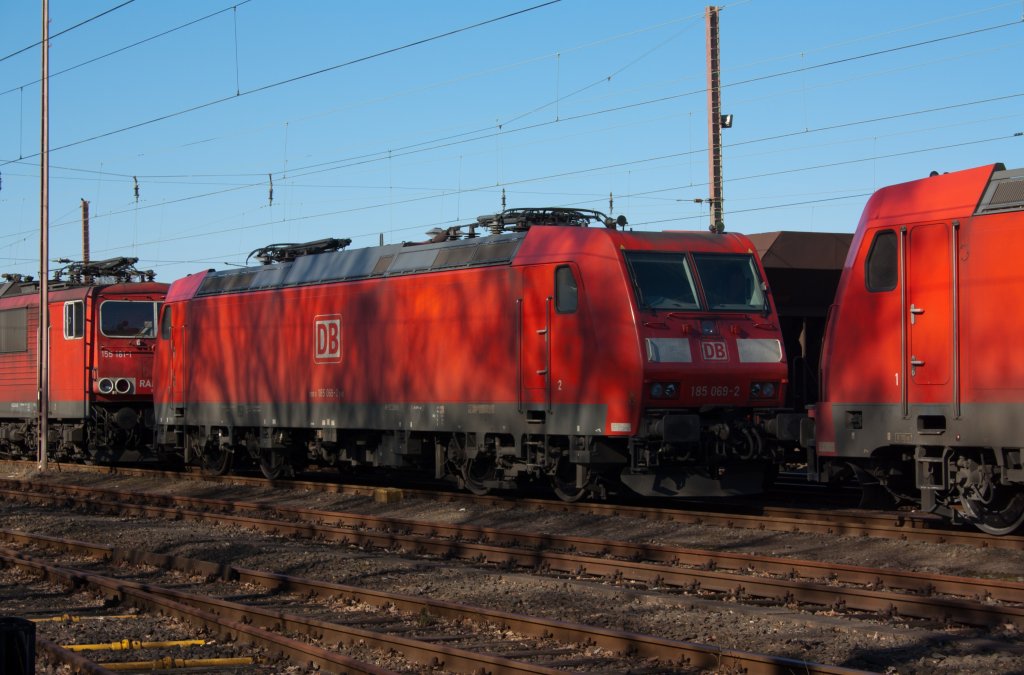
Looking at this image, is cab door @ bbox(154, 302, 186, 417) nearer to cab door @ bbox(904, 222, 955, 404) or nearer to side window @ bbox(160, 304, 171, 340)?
side window @ bbox(160, 304, 171, 340)

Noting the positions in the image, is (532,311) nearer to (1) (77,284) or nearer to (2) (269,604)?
(2) (269,604)

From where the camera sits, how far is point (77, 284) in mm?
29062

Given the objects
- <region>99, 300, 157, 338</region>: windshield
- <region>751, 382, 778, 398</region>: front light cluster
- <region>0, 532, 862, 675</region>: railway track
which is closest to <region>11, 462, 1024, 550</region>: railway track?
<region>751, 382, 778, 398</region>: front light cluster

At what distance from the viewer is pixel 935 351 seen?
12547 millimetres

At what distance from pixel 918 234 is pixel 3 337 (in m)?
24.0

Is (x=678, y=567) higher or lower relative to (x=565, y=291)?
lower

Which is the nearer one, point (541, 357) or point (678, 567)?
point (678, 567)

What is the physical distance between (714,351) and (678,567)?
15.1 ft

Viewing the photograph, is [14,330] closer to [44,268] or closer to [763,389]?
[44,268]

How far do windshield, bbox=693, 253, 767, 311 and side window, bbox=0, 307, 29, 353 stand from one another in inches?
746

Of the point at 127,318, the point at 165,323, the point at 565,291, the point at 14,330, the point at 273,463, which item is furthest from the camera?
the point at 14,330

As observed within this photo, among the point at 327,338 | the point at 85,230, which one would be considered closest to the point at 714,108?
the point at 327,338

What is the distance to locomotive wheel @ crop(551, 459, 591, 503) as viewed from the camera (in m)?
16.7

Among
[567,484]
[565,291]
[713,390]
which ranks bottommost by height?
[567,484]
